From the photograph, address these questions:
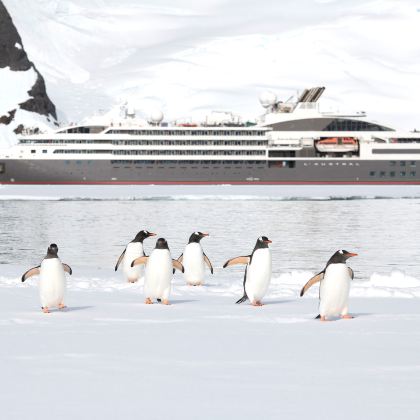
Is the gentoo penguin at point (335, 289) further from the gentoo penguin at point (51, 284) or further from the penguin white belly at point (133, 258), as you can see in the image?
the penguin white belly at point (133, 258)

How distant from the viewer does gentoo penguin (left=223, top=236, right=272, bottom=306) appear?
17.2 metres

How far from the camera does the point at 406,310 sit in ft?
54.6

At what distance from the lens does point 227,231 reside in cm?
4328

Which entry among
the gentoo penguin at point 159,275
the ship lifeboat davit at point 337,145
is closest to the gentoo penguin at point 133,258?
the gentoo penguin at point 159,275

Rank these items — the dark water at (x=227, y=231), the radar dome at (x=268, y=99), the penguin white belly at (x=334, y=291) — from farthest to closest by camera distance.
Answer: the radar dome at (x=268, y=99) → the dark water at (x=227, y=231) → the penguin white belly at (x=334, y=291)

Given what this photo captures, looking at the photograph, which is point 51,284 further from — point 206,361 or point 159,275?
point 206,361

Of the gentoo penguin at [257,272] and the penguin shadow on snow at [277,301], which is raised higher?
the gentoo penguin at [257,272]

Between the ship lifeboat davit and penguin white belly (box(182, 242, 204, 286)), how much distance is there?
11239 centimetres

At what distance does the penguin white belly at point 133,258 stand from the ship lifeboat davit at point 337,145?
368 ft

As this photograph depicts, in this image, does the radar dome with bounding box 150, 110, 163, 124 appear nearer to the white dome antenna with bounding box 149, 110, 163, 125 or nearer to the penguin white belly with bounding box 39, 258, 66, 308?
the white dome antenna with bounding box 149, 110, 163, 125

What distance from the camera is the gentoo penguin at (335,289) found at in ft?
49.4

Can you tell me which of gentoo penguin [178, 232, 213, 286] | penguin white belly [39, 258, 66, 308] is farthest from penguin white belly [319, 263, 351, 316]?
gentoo penguin [178, 232, 213, 286]

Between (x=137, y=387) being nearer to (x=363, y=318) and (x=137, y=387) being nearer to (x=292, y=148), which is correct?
(x=363, y=318)

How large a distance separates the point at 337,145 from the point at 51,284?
390 ft
